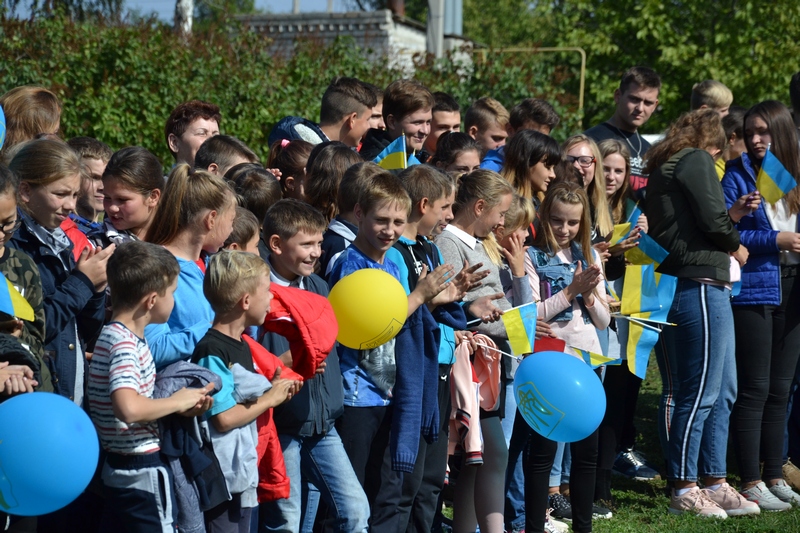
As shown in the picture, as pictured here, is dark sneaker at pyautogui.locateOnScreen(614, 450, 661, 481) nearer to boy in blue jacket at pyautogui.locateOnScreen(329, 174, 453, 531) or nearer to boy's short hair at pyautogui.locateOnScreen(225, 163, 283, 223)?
boy in blue jacket at pyautogui.locateOnScreen(329, 174, 453, 531)

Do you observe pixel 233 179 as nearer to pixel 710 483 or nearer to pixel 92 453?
pixel 92 453

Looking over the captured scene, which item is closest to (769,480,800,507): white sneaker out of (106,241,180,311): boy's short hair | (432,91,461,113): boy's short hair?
(432,91,461,113): boy's short hair

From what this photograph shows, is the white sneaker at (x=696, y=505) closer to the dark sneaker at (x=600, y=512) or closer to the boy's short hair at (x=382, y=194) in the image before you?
the dark sneaker at (x=600, y=512)

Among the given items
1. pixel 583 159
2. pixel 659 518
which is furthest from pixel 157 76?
pixel 659 518

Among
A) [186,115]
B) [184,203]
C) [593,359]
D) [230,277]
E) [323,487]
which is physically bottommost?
[323,487]

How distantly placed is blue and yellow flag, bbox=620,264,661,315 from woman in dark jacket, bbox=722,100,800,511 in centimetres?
91

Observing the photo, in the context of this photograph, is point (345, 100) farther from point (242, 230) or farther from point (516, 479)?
point (516, 479)

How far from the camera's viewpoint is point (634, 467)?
677 centimetres

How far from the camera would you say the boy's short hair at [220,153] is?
547cm

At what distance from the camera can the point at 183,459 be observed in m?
3.44

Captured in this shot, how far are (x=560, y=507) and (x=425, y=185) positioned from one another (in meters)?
2.30

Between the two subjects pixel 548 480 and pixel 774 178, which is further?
pixel 774 178

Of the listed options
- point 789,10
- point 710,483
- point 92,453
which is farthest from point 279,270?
point 789,10

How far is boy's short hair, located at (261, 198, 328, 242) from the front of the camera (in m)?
4.03
